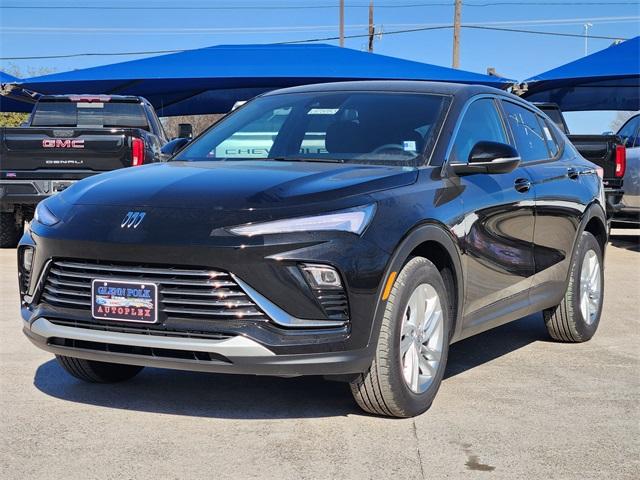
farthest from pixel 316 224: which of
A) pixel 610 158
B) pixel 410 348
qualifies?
pixel 610 158

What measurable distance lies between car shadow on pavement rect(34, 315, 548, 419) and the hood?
107 centimetres

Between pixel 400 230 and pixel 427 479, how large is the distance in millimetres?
1142

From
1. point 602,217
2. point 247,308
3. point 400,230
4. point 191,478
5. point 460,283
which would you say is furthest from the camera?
point 602,217

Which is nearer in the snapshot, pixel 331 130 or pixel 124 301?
pixel 124 301

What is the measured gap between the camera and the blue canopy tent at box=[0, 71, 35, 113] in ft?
58.2

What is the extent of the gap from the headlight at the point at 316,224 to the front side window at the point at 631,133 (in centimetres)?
1038

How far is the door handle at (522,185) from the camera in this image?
5.74 metres

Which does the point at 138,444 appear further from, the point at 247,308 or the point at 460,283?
the point at 460,283

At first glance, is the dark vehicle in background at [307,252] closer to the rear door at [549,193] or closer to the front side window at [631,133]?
the rear door at [549,193]

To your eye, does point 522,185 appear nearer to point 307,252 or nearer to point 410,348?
point 410,348

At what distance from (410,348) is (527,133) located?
236 cm

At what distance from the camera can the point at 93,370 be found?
513 cm

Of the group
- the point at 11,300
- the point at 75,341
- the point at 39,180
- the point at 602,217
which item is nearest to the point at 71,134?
the point at 39,180

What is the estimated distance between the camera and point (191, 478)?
3777mm
